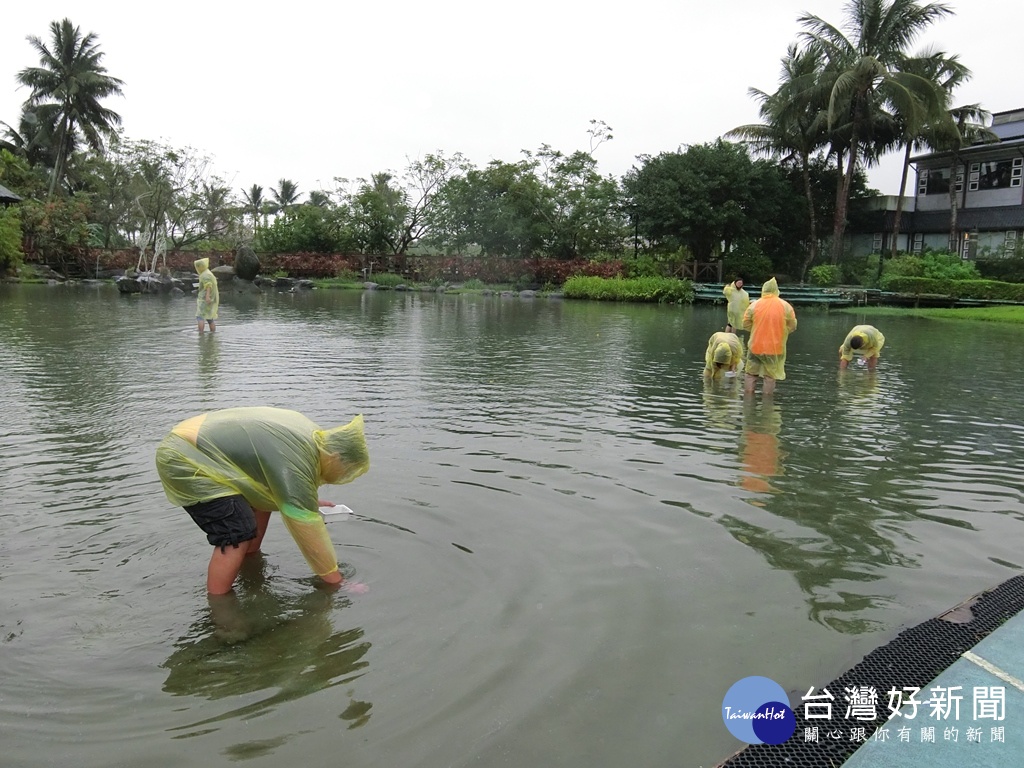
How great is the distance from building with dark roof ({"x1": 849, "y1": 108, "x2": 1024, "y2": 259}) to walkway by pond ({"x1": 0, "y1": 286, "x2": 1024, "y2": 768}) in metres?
31.2

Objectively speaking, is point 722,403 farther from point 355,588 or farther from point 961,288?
point 961,288

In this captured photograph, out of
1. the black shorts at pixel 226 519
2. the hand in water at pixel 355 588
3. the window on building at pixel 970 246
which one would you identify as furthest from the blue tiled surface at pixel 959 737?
the window on building at pixel 970 246

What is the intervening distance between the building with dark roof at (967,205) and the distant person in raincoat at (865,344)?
87.7ft

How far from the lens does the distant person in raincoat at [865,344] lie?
1251cm

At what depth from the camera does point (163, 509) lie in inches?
213

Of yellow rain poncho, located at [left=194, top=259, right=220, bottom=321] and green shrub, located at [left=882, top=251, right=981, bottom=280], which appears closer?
yellow rain poncho, located at [left=194, top=259, right=220, bottom=321]

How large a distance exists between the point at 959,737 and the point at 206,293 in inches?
613

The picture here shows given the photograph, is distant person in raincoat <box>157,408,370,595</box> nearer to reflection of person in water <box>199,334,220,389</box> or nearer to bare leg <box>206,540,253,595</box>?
bare leg <box>206,540,253,595</box>

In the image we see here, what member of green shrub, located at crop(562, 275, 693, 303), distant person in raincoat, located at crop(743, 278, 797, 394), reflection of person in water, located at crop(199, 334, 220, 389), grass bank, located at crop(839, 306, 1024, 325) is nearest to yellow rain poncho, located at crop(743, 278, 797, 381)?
distant person in raincoat, located at crop(743, 278, 797, 394)

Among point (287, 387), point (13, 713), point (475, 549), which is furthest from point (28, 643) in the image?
point (287, 387)

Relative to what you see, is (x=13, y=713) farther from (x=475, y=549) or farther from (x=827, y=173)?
(x=827, y=173)

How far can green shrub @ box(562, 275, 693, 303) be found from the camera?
33.4 m

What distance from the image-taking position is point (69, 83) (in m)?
42.0

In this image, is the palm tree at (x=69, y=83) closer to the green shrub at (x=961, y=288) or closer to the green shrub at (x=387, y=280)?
the green shrub at (x=387, y=280)
